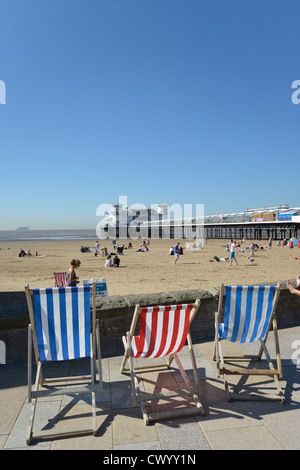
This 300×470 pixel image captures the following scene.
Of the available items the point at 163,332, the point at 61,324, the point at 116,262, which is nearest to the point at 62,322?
the point at 61,324

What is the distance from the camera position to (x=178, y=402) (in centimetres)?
279

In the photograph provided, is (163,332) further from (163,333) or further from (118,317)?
(118,317)

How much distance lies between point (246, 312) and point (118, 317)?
157 cm

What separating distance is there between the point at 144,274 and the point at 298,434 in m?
12.7

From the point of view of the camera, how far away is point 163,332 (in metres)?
2.84

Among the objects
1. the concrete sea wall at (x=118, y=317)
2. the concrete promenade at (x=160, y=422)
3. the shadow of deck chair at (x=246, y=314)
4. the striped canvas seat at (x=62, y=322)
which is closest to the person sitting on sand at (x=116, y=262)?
the concrete sea wall at (x=118, y=317)

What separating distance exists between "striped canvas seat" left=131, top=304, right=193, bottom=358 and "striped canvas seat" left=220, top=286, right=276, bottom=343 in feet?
1.71

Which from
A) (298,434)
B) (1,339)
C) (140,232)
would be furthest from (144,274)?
(140,232)

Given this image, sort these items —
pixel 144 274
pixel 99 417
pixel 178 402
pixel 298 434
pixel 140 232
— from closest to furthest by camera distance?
pixel 298 434 < pixel 99 417 < pixel 178 402 < pixel 144 274 < pixel 140 232

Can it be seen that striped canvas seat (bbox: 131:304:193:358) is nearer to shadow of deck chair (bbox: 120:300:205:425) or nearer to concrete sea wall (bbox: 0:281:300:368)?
shadow of deck chair (bbox: 120:300:205:425)

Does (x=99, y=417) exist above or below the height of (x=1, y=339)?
below
